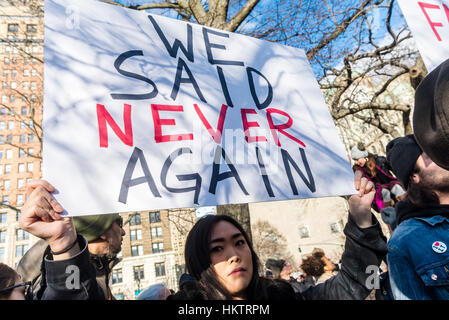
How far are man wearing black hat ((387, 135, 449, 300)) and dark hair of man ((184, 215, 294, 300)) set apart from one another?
1.90 feet

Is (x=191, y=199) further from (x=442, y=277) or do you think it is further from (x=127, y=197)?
(x=442, y=277)

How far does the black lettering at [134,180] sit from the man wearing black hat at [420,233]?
1277 millimetres

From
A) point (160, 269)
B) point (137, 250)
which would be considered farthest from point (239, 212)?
point (137, 250)

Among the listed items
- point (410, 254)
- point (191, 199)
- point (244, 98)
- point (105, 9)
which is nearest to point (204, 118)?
point (244, 98)

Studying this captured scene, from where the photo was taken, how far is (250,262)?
5.35 ft

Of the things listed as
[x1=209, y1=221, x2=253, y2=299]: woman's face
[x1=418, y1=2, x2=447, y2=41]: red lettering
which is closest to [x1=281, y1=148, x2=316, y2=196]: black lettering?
[x1=209, y1=221, x2=253, y2=299]: woman's face

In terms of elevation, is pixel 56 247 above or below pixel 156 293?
above

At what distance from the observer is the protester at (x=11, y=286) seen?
4.99ft

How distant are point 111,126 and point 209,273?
2.76 feet

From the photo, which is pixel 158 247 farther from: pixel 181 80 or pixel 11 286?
pixel 181 80

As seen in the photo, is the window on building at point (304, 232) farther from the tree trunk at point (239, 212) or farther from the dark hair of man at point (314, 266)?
the tree trunk at point (239, 212)

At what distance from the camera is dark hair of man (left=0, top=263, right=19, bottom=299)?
1521 millimetres

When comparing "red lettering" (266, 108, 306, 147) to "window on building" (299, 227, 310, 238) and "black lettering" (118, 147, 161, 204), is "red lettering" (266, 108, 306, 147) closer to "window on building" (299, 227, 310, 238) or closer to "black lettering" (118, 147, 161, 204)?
"black lettering" (118, 147, 161, 204)
